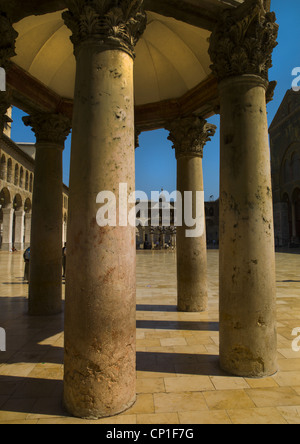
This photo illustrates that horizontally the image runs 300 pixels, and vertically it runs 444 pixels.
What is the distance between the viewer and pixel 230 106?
4121 millimetres

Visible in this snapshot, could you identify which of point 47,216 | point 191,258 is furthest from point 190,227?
point 47,216

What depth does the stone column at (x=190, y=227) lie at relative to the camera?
7215 millimetres

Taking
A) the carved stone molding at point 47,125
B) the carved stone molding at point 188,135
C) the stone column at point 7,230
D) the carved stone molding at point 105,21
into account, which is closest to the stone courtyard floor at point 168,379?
the carved stone molding at point 105,21

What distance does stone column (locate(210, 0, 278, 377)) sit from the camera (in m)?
3.82

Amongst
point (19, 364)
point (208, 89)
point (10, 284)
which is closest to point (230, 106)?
point (208, 89)

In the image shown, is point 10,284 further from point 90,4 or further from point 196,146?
point 90,4

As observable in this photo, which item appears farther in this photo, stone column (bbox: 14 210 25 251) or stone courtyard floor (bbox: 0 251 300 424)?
stone column (bbox: 14 210 25 251)

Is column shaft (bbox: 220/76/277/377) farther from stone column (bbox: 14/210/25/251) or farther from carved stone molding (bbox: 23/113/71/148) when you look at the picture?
stone column (bbox: 14/210/25/251)

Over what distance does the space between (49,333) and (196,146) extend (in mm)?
5230

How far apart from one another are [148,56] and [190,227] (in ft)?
13.2

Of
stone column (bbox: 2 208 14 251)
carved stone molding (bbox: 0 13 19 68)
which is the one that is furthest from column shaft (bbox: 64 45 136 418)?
stone column (bbox: 2 208 14 251)

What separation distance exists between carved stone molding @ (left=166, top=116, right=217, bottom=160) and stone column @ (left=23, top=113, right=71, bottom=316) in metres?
Result: 2.63

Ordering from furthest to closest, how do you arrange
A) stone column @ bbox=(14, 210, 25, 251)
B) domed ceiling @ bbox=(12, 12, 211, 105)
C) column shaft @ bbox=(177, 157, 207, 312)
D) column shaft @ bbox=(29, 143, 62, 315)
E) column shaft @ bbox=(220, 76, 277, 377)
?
stone column @ bbox=(14, 210, 25, 251) < column shaft @ bbox=(177, 157, 207, 312) < column shaft @ bbox=(29, 143, 62, 315) < domed ceiling @ bbox=(12, 12, 211, 105) < column shaft @ bbox=(220, 76, 277, 377)

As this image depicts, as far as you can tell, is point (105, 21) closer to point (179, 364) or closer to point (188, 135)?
point (179, 364)
